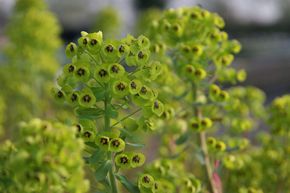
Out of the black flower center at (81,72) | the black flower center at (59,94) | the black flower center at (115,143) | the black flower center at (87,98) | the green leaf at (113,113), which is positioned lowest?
the black flower center at (115,143)

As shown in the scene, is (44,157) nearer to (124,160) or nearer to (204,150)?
(124,160)

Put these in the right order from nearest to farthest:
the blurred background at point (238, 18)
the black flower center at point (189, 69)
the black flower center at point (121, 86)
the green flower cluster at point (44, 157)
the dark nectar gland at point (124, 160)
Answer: the green flower cluster at point (44, 157), the black flower center at point (121, 86), the dark nectar gland at point (124, 160), the black flower center at point (189, 69), the blurred background at point (238, 18)

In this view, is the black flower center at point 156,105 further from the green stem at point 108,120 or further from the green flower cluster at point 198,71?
the green flower cluster at point 198,71

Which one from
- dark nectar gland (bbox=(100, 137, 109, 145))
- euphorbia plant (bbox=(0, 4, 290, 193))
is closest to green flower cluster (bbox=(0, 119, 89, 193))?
euphorbia plant (bbox=(0, 4, 290, 193))

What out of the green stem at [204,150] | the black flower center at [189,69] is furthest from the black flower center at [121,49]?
the green stem at [204,150]

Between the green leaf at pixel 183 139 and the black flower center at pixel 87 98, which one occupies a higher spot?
the green leaf at pixel 183 139

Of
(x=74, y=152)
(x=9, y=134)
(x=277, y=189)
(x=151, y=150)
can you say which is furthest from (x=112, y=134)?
(x=151, y=150)

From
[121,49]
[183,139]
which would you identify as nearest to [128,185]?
[121,49]
